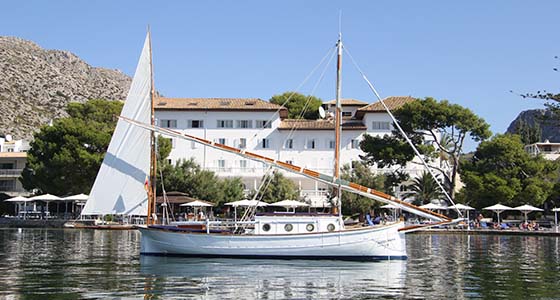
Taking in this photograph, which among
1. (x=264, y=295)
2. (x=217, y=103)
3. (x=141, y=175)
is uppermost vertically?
(x=217, y=103)

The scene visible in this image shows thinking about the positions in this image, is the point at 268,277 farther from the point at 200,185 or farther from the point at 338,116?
the point at 200,185

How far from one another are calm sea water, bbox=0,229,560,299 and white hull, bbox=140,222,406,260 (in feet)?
1.79

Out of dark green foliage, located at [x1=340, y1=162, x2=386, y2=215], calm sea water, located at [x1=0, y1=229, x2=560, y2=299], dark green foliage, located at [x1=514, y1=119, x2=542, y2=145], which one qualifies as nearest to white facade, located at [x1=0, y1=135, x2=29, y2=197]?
dark green foliage, located at [x1=340, y1=162, x2=386, y2=215]

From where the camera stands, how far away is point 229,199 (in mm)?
61250

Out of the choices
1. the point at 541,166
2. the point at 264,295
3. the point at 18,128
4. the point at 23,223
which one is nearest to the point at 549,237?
the point at 541,166

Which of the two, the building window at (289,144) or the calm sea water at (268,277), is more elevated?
the building window at (289,144)

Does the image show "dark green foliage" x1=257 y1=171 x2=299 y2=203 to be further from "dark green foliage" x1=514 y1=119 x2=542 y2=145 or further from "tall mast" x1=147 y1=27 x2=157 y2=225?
"dark green foliage" x1=514 y1=119 x2=542 y2=145

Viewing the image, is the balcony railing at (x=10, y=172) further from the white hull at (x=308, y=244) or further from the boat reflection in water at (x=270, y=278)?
the white hull at (x=308, y=244)

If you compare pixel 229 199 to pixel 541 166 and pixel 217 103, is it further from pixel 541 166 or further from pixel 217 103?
pixel 541 166

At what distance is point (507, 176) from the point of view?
2277 inches

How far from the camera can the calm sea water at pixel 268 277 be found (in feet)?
60.4

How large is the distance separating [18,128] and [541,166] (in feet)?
263

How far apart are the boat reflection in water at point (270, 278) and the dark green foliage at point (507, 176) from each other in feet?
105

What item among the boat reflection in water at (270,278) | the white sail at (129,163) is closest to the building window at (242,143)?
the white sail at (129,163)
